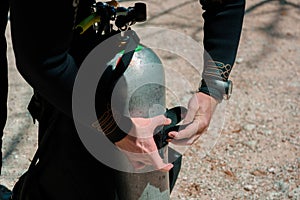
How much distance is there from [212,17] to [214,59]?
11cm

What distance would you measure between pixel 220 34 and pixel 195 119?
24 centimetres

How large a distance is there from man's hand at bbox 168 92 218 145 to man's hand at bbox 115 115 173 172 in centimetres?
7

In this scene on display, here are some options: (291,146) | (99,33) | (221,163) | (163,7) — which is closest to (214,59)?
(99,33)

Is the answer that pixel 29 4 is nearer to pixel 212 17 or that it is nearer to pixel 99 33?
pixel 99 33

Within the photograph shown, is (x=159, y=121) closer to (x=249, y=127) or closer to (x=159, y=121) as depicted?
(x=159, y=121)

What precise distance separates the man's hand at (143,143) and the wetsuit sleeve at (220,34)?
0.25 meters

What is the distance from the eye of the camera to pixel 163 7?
3.61 meters

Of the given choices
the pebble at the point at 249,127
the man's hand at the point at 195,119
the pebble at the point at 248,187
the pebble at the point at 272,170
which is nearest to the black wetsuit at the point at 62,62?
the man's hand at the point at 195,119

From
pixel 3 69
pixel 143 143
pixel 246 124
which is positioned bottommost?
pixel 246 124

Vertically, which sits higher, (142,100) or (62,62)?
(62,62)

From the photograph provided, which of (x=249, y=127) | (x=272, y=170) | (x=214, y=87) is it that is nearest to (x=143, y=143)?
(x=214, y=87)

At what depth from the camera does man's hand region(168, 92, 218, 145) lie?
1310 millimetres

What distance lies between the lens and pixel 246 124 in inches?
101

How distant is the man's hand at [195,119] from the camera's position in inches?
51.6
